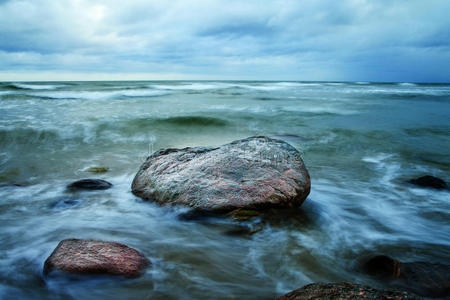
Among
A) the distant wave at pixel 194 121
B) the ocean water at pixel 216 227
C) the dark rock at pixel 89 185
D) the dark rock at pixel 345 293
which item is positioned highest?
the distant wave at pixel 194 121

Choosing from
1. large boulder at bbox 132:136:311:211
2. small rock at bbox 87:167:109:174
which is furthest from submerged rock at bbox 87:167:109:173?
large boulder at bbox 132:136:311:211

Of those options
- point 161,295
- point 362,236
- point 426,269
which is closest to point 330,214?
point 362,236

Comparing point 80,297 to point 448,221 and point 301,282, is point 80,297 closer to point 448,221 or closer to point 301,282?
point 301,282

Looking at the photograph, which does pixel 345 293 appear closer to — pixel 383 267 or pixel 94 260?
pixel 383 267

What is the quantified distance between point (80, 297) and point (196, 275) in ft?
2.70

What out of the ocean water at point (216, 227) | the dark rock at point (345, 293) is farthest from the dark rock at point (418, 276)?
the dark rock at point (345, 293)

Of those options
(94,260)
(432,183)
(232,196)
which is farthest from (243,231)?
(432,183)

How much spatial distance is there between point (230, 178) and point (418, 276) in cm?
189

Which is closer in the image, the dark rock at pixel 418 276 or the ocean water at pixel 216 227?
the dark rock at pixel 418 276

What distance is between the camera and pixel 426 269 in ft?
6.98

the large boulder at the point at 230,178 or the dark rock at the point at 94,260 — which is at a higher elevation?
the large boulder at the point at 230,178

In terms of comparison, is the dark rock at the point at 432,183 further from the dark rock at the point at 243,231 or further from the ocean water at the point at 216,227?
the dark rock at the point at 243,231

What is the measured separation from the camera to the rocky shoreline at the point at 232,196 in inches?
80.0

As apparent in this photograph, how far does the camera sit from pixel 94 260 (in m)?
2.13
